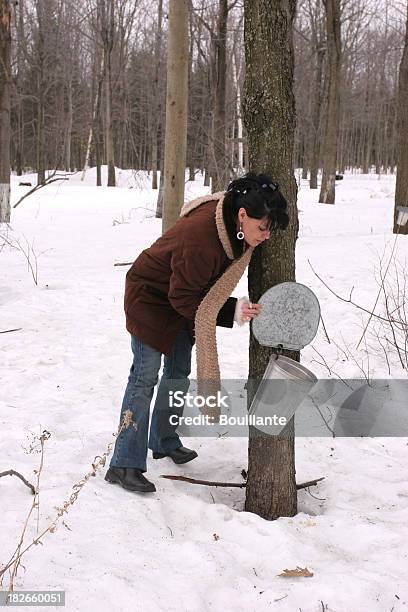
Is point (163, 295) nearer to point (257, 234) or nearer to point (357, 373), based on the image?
point (257, 234)

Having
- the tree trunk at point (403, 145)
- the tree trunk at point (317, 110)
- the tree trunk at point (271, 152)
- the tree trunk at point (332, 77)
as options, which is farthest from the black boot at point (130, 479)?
the tree trunk at point (317, 110)

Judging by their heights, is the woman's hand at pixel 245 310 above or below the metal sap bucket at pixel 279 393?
above

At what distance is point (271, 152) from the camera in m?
2.55

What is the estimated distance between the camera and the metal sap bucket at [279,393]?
250 cm

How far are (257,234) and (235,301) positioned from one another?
369mm

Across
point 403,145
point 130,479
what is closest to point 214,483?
point 130,479

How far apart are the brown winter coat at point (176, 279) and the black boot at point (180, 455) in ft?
2.39

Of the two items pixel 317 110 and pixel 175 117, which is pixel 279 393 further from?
pixel 317 110

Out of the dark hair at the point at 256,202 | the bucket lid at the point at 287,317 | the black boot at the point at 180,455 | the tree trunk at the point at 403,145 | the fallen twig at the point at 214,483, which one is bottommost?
the fallen twig at the point at 214,483

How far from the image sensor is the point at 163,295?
2.87 metres

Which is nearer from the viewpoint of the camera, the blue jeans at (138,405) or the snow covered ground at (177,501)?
the snow covered ground at (177,501)

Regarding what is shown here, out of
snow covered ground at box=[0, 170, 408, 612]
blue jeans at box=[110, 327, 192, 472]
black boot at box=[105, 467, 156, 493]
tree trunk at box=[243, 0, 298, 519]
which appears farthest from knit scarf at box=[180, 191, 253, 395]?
snow covered ground at box=[0, 170, 408, 612]

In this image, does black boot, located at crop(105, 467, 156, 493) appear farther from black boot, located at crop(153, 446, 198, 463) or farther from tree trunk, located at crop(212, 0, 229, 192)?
tree trunk, located at crop(212, 0, 229, 192)

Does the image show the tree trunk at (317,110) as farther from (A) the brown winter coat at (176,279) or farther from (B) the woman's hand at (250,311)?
(B) the woman's hand at (250,311)
